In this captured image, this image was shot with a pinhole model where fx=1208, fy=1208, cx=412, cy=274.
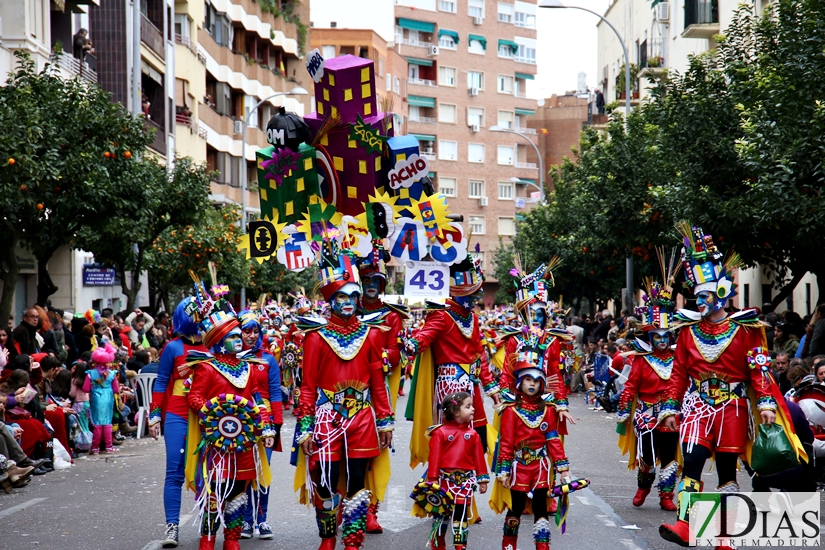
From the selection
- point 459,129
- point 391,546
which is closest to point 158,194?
point 391,546

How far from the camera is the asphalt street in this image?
32.1 ft

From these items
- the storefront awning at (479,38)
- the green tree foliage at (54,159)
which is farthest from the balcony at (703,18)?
the storefront awning at (479,38)

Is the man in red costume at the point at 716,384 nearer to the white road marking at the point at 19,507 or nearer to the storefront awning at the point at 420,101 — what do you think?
the white road marking at the point at 19,507

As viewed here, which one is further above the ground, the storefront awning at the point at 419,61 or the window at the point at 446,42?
the window at the point at 446,42

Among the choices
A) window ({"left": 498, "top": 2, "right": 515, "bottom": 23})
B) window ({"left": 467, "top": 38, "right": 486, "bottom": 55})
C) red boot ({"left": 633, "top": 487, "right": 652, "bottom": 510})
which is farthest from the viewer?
window ({"left": 498, "top": 2, "right": 515, "bottom": 23})

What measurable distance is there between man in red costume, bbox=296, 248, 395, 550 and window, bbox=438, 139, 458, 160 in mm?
79966

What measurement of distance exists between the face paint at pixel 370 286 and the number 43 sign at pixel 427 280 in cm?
43

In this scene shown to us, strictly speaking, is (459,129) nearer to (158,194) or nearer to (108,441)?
(158,194)

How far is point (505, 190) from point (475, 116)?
6052 mm

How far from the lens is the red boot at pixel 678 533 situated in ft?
29.1

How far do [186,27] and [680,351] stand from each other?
3888cm

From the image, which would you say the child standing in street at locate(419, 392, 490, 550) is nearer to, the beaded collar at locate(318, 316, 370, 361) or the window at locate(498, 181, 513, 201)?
the beaded collar at locate(318, 316, 370, 361)

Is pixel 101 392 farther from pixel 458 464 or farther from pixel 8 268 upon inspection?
pixel 458 464

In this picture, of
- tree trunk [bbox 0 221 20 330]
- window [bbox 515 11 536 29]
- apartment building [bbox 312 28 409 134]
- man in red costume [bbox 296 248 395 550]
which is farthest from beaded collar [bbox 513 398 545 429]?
window [bbox 515 11 536 29]
